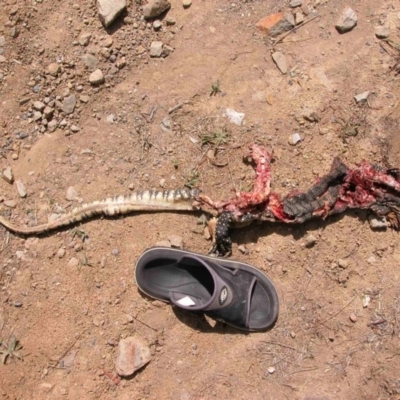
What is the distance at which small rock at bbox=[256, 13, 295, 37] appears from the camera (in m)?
4.06

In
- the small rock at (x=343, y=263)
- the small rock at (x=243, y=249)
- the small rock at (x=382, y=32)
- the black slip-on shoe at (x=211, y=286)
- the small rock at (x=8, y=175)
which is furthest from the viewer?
the small rock at (x=8, y=175)

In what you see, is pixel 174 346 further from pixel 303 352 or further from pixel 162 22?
pixel 162 22

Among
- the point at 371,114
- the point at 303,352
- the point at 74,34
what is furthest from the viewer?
the point at 74,34

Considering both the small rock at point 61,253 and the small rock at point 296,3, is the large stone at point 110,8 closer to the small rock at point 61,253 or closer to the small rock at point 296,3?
the small rock at point 296,3

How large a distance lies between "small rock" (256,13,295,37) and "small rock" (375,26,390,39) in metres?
0.72

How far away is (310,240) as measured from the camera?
148 inches

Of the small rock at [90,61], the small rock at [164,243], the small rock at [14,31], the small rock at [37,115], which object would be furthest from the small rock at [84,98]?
the small rock at [164,243]

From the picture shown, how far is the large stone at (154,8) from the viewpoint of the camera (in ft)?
13.4

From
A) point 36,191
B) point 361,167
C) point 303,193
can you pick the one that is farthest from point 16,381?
point 361,167

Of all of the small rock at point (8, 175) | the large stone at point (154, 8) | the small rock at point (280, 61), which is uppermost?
the large stone at point (154, 8)

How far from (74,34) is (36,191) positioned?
4.72 ft

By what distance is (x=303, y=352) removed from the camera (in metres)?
3.68

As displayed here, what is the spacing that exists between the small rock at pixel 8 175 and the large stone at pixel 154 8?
183cm

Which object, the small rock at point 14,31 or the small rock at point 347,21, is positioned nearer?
the small rock at point 347,21
